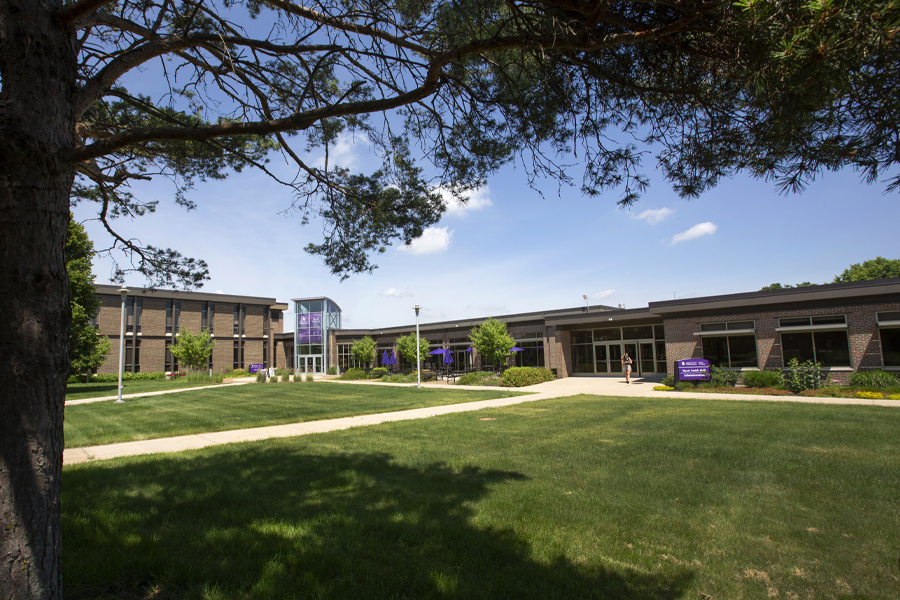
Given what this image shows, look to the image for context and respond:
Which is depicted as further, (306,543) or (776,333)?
(776,333)

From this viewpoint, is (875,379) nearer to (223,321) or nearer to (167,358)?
(223,321)

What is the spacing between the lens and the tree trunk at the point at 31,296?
2332 mm

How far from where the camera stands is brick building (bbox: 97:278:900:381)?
18.2 meters

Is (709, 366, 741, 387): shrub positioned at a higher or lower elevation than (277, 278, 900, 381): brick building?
lower

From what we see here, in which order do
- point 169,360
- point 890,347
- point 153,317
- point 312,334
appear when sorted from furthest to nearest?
point 312,334, point 169,360, point 153,317, point 890,347

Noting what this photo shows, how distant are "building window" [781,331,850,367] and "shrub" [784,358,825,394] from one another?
964 millimetres

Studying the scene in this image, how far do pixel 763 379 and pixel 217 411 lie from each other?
21122 millimetres

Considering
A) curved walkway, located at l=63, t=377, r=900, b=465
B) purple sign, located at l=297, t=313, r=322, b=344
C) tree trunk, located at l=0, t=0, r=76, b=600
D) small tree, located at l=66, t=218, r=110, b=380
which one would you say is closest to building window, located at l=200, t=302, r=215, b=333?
purple sign, located at l=297, t=313, r=322, b=344

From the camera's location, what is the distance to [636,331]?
29.4m

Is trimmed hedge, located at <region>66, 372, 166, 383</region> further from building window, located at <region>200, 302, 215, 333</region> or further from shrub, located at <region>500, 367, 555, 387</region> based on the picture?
shrub, located at <region>500, 367, 555, 387</region>

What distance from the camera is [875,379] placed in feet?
54.0

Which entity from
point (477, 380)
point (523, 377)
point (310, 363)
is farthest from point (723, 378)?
point (310, 363)

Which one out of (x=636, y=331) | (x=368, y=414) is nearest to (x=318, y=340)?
(x=636, y=331)

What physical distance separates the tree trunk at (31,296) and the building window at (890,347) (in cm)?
2409
